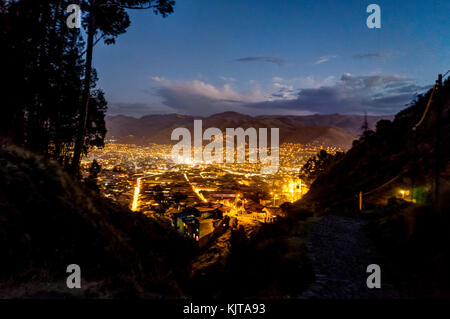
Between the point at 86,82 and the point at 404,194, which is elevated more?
the point at 86,82

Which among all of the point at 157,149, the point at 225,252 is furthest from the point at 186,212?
the point at 157,149

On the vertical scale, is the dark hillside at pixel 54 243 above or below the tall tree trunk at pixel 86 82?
below

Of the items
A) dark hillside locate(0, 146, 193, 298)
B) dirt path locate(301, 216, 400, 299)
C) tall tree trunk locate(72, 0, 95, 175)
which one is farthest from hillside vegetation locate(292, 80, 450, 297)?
tall tree trunk locate(72, 0, 95, 175)

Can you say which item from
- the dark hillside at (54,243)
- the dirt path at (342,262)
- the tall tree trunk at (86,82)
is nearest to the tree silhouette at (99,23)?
the tall tree trunk at (86,82)

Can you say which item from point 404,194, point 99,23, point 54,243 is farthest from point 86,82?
point 404,194

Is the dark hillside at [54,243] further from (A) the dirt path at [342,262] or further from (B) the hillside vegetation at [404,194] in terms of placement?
(B) the hillside vegetation at [404,194]

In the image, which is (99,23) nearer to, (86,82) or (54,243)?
(86,82)
